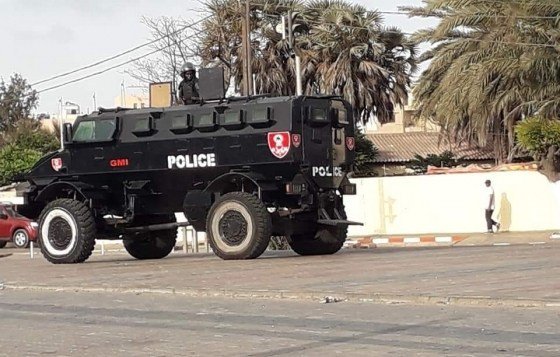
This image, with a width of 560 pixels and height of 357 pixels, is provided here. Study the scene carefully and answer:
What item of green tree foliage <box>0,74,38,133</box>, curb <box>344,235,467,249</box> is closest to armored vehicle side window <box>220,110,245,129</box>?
curb <box>344,235,467,249</box>

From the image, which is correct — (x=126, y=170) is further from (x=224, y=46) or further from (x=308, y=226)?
(x=224, y=46)

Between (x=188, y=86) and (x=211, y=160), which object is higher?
(x=188, y=86)

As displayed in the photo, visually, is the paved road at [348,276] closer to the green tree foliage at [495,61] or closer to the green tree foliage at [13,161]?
the green tree foliage at [495,61]

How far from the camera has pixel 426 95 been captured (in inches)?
1519

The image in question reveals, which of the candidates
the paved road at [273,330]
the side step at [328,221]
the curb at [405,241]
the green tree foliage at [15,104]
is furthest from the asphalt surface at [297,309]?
the green tree foliage at [15,104]

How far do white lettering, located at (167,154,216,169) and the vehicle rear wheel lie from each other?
1879 cm

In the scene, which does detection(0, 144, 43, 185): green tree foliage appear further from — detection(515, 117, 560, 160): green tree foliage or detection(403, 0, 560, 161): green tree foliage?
detection(515, 117, 560, 160): green tree foliage

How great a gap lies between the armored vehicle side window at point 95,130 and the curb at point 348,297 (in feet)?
16.6

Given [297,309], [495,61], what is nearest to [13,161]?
[495,61]

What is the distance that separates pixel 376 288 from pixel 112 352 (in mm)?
4472

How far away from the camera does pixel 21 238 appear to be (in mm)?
36969

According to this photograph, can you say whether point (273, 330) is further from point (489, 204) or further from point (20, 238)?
point (20, 238)

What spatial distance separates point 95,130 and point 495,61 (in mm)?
13970

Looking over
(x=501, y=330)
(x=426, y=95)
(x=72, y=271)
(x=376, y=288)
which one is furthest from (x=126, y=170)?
(x=426, y=95)
